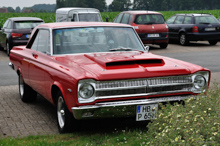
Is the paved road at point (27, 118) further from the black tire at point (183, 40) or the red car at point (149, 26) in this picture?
the black tire at point (183, 40)

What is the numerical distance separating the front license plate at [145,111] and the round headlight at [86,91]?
68 centimetres

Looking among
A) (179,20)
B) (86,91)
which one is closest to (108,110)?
(86,91)

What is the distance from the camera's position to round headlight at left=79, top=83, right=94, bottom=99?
19.1ft

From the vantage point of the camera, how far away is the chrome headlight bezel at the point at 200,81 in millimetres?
6348

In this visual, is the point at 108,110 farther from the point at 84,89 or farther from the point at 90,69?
the point at 90,69

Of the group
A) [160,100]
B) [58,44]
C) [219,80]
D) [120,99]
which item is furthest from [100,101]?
[219,80]

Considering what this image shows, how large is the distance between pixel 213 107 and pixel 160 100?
3.57 ft

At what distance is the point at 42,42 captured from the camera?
789 centimetres

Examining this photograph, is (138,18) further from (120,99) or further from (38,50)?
(120,99)

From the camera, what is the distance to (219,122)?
451 centimetres

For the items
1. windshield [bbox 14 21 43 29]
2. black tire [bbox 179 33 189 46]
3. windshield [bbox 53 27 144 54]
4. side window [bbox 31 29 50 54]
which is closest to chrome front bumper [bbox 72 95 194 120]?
windshield [bbox 53 27 144 54]

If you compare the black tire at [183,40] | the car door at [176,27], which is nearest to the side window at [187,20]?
the car door at [176,27]

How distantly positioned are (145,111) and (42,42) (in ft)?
9.08

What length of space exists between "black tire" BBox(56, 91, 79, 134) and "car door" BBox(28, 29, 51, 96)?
627mm
